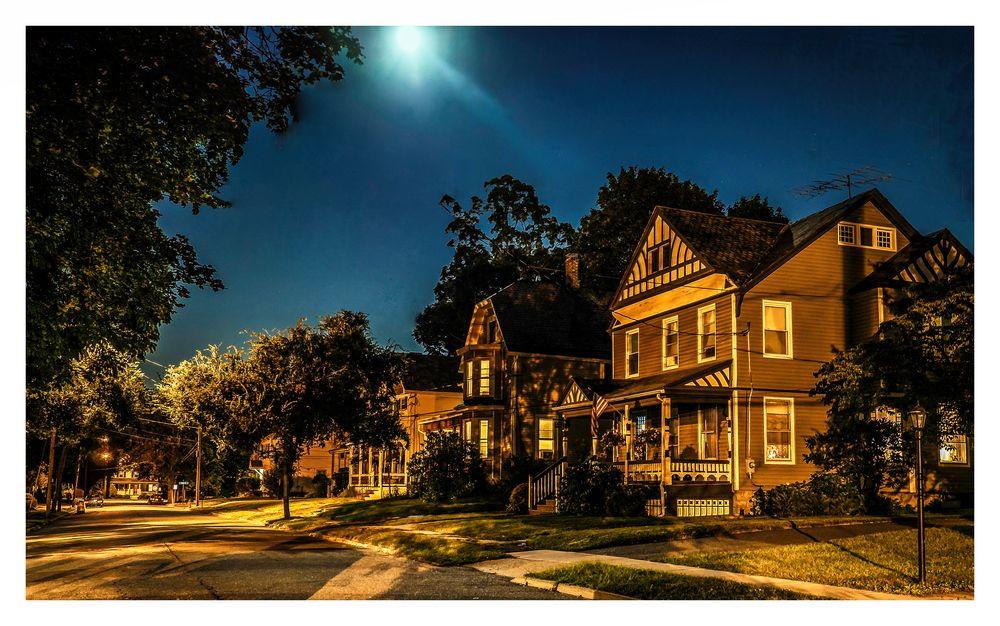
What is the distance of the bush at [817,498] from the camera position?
2494 cm

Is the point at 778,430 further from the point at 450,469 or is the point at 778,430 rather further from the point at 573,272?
the point at 573,272

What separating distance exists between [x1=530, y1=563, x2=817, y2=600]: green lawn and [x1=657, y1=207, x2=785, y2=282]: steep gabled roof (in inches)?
551

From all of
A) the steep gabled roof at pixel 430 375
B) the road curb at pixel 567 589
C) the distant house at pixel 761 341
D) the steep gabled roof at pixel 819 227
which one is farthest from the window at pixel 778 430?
the steep gabled roof at pixel 430 375

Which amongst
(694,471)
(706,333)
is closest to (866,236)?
(706,333)

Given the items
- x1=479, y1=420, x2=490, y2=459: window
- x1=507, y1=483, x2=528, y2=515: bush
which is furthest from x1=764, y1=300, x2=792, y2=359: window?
x1=479, y1=420, x2=490, y2=459: window

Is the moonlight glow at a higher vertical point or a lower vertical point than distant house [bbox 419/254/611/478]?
higher

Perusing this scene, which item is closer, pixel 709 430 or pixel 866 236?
pixel 866 236

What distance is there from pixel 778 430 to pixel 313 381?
1873cm

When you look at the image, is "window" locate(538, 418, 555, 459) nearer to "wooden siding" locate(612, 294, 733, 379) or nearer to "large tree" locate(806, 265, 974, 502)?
"wooden siding" locate(612, 294, 733, 379)

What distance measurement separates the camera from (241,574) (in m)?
17.1

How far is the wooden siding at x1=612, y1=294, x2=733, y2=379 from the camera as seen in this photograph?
28125 millimetres

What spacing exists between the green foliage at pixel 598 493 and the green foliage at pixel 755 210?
2489 centimetres
